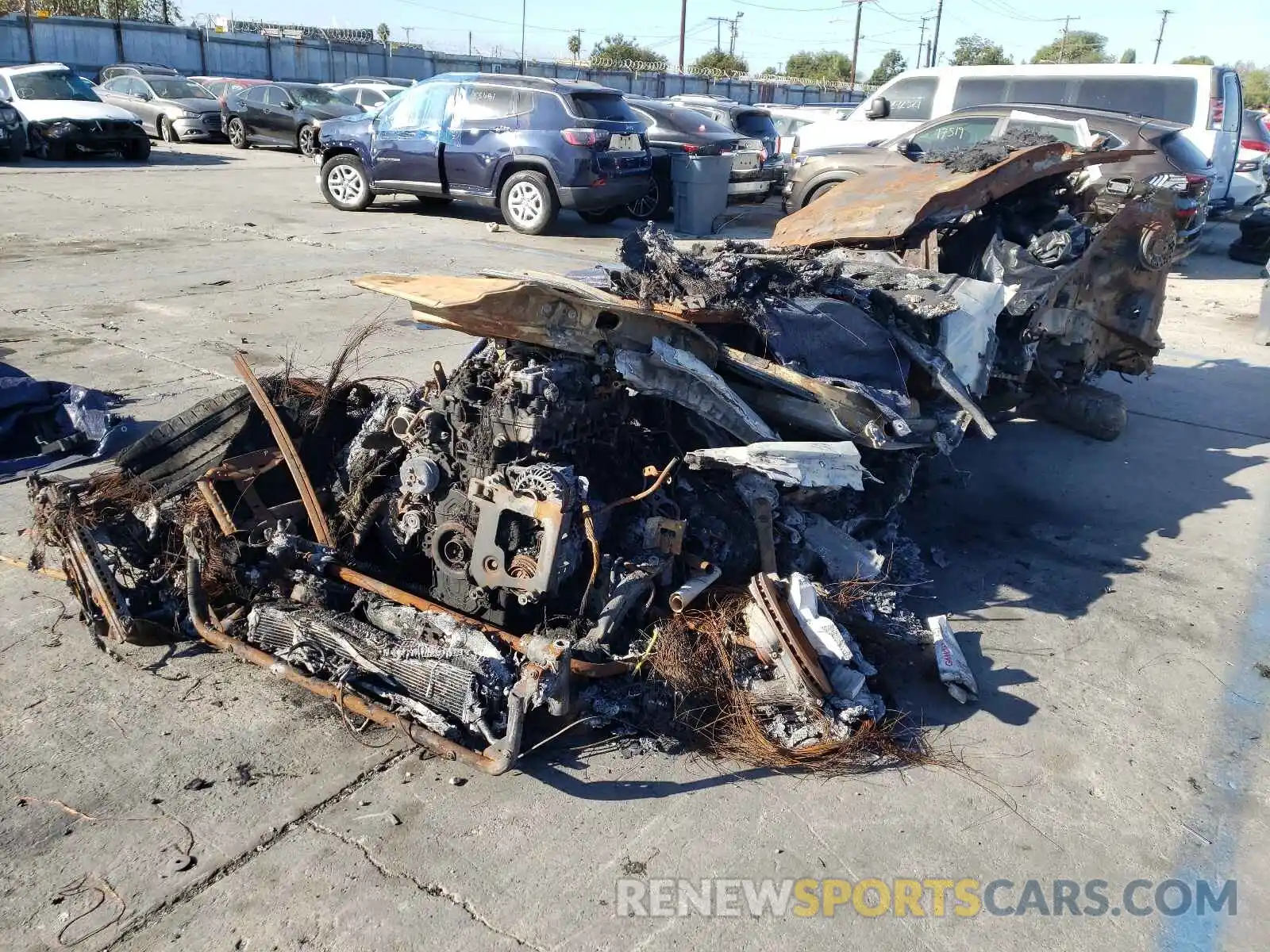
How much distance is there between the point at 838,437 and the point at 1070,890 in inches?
80.3

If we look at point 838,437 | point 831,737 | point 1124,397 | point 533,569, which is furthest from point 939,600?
point 1124,397

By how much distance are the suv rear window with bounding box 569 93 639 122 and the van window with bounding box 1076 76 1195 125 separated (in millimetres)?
5868

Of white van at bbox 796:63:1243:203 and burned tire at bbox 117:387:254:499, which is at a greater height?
white van at bbox 796:63:1243:203

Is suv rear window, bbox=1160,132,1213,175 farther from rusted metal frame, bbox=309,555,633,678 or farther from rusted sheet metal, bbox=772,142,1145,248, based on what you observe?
rusted metal frame, bbox=309,555,633,678

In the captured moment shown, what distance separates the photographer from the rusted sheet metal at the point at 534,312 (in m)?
3.49

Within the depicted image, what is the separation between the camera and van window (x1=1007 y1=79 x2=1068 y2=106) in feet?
41.2

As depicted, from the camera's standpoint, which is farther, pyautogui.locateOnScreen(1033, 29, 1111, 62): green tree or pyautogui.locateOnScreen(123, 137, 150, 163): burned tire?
pyautogui.locateOnScreen(1033, 29, 1111, 62): green tree

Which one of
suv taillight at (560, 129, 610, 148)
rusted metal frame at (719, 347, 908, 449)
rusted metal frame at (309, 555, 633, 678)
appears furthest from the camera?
suv taillight at (560, 129, 610, 148)

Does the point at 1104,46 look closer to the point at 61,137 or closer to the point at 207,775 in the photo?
the point at 61,137

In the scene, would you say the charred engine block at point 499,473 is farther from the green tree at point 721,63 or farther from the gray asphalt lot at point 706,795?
the green tree at point 721,63

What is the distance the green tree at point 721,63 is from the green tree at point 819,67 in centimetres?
440

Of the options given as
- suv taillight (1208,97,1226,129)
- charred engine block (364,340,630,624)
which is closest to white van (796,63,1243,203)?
suv taillight (1208,97,1226,129)

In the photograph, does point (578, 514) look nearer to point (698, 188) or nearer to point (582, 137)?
point (582, 137)

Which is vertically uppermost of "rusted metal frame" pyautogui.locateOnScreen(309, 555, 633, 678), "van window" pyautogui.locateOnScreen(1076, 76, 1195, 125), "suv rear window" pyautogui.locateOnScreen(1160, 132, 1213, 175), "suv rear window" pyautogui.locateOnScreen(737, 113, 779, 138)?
"van window" pyautogui.locateOnScreen(1076, 76, 1195, 125)
